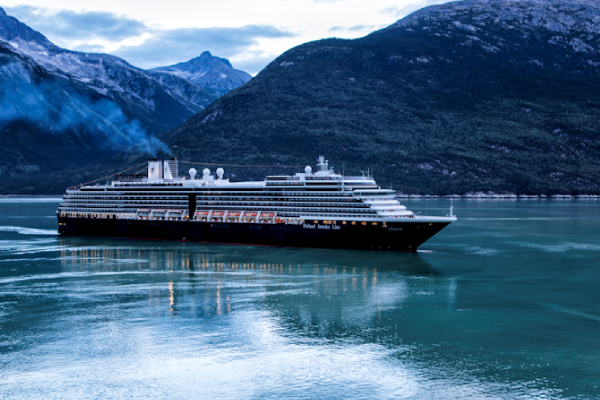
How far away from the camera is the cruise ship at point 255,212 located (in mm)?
62812

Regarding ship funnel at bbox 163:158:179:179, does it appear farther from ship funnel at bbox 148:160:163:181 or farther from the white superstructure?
ship funnel at bbox 148:160:163:181

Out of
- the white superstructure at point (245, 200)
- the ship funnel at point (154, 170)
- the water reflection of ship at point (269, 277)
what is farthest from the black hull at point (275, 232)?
the ship funnel at point (154, 170)

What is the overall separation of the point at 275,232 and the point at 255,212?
5062 mm

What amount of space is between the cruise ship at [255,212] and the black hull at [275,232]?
4.0 inches

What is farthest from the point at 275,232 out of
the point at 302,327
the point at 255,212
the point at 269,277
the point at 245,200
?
the point at 302,327

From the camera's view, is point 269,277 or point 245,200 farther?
point 245,200

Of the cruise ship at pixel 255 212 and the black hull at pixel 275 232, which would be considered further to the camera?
the cruise ship at pixel 255 212

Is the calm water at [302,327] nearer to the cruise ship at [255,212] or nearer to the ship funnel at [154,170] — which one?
the cruise ship at [255,212]

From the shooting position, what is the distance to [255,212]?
7269 centimetres

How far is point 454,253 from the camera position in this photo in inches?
2564

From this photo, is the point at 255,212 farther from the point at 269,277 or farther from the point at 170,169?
the point at 170,169

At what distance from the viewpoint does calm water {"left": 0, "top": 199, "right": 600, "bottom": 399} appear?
88.2ft

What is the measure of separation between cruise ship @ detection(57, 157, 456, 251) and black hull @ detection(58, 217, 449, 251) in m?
0.10

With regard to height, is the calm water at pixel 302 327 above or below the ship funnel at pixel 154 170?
below
